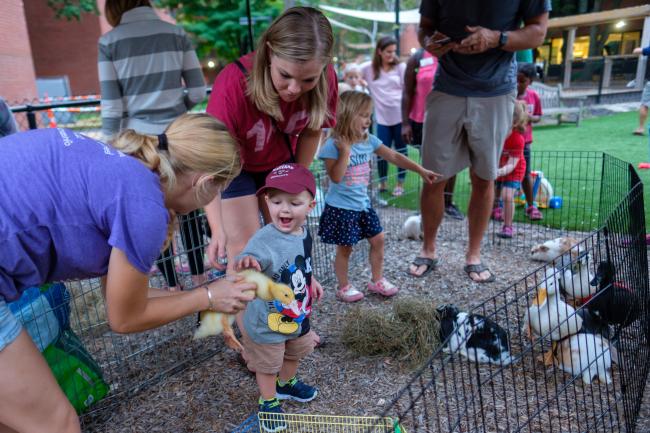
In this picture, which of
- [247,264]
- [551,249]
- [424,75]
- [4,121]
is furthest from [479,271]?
[4,121]

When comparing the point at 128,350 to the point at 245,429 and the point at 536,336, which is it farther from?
the point at 536,336

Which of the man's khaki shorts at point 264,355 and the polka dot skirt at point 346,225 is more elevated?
the polka dot skirt at point 346,225

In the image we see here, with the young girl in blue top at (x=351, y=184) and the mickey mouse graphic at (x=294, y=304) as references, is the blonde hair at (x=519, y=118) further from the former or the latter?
the mickey mouse graphic at (x=294, y=304)

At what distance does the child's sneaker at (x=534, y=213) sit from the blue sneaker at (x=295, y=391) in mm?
3444

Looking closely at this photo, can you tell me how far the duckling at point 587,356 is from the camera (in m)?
2.24

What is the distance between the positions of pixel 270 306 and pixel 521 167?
3266 mm

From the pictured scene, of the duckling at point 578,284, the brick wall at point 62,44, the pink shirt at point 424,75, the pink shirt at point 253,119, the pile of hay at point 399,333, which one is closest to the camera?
the pink shirt at point 253,119

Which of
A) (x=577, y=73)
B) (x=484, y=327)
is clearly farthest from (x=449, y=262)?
(x=577, y=73)

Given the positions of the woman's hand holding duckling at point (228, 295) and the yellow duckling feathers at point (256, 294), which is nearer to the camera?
the woman's hand holding duckling at point (228, 295)

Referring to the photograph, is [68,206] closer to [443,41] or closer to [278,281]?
[278,281]

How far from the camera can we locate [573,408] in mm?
2189

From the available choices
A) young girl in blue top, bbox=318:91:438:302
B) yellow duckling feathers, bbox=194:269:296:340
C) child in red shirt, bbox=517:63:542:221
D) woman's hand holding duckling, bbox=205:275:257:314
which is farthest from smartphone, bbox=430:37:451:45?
woman's hand holding duckling, bbox=205:275:257:314

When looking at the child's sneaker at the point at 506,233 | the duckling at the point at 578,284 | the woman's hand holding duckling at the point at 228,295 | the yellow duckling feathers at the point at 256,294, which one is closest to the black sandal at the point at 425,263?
the child's sneaker at the point at 506,233

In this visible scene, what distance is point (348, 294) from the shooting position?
338 cm
